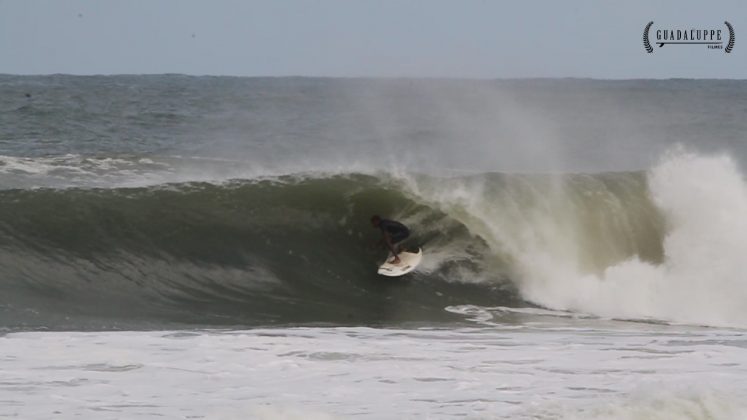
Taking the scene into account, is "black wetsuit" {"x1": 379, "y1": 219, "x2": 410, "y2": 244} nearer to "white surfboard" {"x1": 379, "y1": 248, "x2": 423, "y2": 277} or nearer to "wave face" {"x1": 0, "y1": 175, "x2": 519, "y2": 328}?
"white surfboard" {"x1": 379, "y1": 248, "x2": 423, "y2": 277}

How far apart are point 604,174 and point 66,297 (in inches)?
402

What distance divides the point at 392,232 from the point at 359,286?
924mm

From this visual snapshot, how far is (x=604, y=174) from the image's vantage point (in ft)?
64.7

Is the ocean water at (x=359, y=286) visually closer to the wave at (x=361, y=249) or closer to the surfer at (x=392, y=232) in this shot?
the wave at (x=361, y=249)

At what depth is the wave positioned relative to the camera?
13.3 metres

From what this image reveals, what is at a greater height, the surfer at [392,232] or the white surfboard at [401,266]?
the surfer at [392,232]

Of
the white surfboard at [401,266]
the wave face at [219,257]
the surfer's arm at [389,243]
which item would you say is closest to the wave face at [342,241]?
the wave face at [219,257]

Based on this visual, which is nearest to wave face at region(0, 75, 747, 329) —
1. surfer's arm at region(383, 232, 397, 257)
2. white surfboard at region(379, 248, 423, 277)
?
white surfboard at region(379, 248, 423, 277)

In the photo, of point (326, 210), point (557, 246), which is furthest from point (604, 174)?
point (326, 210)

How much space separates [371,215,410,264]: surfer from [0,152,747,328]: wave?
0.35 meters

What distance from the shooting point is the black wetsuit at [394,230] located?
1449cm

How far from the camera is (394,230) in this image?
14.7m

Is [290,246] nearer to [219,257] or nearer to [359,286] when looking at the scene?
[219,257]

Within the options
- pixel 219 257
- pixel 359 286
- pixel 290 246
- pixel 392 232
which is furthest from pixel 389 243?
pixel 219 257
